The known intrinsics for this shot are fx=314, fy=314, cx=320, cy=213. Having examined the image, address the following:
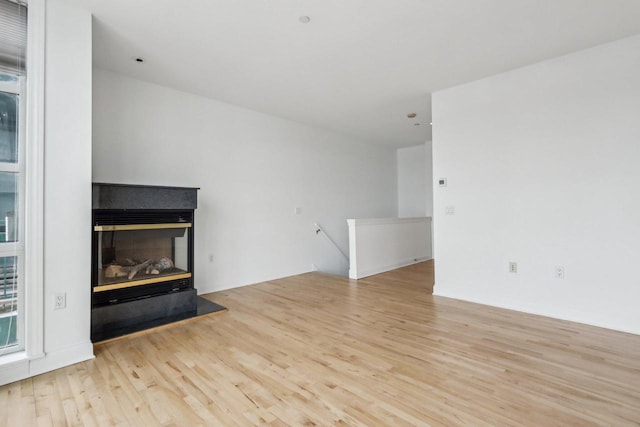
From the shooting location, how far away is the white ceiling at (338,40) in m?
2.43

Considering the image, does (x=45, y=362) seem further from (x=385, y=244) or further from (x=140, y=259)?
(x=385, y=244)

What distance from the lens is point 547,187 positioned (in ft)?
10.9

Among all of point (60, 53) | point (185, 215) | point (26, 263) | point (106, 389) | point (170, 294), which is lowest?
point (106, 389)

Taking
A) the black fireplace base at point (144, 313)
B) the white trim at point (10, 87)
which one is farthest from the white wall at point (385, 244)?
the white trim at point (10, 87)

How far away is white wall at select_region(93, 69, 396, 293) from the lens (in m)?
3.63

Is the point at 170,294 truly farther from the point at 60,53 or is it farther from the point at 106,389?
the point at 60,53

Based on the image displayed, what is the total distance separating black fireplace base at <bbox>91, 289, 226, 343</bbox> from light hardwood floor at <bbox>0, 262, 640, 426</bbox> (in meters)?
0.15

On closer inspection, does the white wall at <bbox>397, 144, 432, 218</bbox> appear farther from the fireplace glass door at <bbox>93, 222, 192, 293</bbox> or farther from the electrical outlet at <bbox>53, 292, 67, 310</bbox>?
the electrical outlet at <bbox>53, 292, 67, 310</bbox>

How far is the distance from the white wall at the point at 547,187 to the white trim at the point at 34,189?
13.1ft

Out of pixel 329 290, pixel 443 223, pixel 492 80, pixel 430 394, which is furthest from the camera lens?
pixel 329 290

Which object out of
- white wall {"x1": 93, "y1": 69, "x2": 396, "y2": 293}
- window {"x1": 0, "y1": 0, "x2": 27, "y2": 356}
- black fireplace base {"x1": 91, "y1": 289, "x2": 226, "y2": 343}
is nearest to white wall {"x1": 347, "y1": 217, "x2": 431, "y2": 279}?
white wall {"x1": 93, "y1": 69, "x2": 396, "y2": 293}

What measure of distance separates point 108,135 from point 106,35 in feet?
3.61

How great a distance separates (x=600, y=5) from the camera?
239 centimetres

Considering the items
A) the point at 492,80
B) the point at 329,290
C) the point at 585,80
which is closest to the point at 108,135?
the point at 329,290
